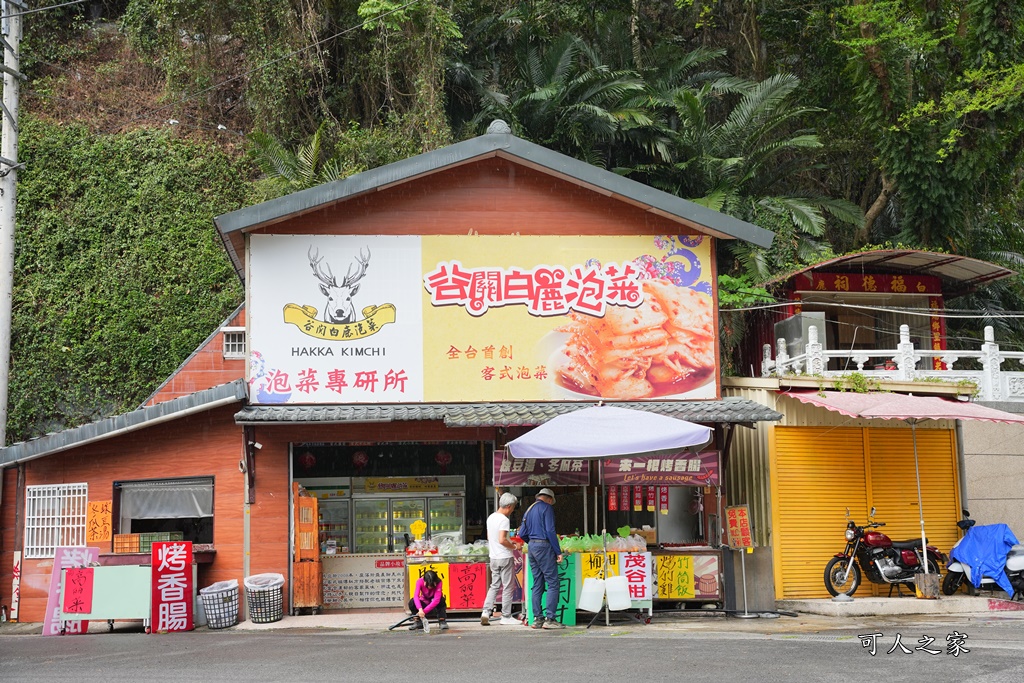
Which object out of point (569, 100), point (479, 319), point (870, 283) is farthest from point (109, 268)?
point (870, 283)

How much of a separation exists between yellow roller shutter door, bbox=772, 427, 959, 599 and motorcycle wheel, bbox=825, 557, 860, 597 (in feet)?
1.68

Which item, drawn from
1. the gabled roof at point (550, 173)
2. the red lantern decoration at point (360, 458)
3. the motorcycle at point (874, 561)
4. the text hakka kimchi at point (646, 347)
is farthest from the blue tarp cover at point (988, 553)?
the red lantern decoration at point (360, 458)

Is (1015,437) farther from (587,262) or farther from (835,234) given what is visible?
(835,234)

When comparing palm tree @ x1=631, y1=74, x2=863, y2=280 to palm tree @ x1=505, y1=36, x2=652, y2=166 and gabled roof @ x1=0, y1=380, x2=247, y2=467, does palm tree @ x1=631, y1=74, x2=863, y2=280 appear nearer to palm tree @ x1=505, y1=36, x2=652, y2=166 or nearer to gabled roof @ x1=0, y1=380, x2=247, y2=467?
palm tree @ x1=505, y1=36, x2=652, y2=166

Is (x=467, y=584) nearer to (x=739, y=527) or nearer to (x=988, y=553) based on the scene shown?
(x=739, y=527)

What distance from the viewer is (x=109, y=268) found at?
2395 centimetres

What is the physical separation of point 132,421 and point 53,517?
2272 mm

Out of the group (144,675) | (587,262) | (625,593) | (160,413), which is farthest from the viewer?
(587,262)

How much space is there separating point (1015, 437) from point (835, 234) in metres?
11.0

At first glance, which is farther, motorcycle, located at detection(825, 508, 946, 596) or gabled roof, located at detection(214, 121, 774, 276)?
motorcycle, located at detection(825, 508, 946, 596)

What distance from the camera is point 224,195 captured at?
82.6 ft

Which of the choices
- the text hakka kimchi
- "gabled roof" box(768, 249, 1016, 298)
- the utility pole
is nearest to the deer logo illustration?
the text hakka kimchi

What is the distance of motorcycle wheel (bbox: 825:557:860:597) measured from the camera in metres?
15.1

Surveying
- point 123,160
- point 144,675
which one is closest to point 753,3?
point 123,160
